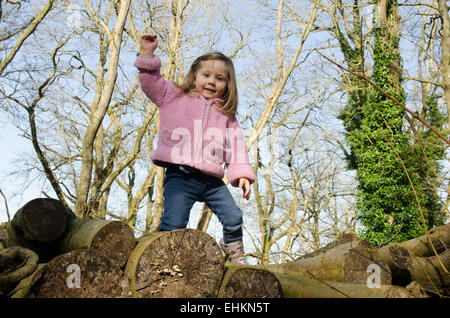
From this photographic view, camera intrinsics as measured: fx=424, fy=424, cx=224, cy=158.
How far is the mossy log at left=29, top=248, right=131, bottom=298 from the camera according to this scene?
6.26ft

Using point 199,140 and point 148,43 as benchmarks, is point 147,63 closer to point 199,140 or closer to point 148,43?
point 148,43

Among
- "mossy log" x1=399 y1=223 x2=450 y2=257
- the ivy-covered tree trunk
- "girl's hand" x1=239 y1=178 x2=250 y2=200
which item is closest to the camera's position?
"girl's hand" x1=239 y1=178 x2=250 y2=200

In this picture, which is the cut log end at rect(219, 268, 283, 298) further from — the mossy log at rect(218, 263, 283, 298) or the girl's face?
the girl's face

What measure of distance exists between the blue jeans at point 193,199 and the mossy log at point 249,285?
2.92ft

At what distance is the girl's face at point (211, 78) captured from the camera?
336cm

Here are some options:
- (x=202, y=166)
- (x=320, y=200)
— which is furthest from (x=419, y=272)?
(x=320, y=200)

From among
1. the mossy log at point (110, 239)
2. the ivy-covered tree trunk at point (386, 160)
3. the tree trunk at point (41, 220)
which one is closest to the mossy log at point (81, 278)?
the mossy log at point (110, 239)

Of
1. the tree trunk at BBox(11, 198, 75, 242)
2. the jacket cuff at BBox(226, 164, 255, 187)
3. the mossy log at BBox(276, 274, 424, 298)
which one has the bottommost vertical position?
the mossy log at BBox(276, 274, 424, 298)

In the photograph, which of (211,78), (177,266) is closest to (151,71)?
(211,78)

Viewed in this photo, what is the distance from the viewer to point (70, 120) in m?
11.7

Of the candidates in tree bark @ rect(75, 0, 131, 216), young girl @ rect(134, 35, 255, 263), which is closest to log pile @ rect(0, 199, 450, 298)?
young girl @ rect(134, 35, 255, 263)

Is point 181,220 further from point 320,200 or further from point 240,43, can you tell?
point 320,200

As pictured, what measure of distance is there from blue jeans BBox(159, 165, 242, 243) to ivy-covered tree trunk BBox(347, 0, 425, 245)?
28.6 feet

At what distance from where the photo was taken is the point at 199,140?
3.21 metres
